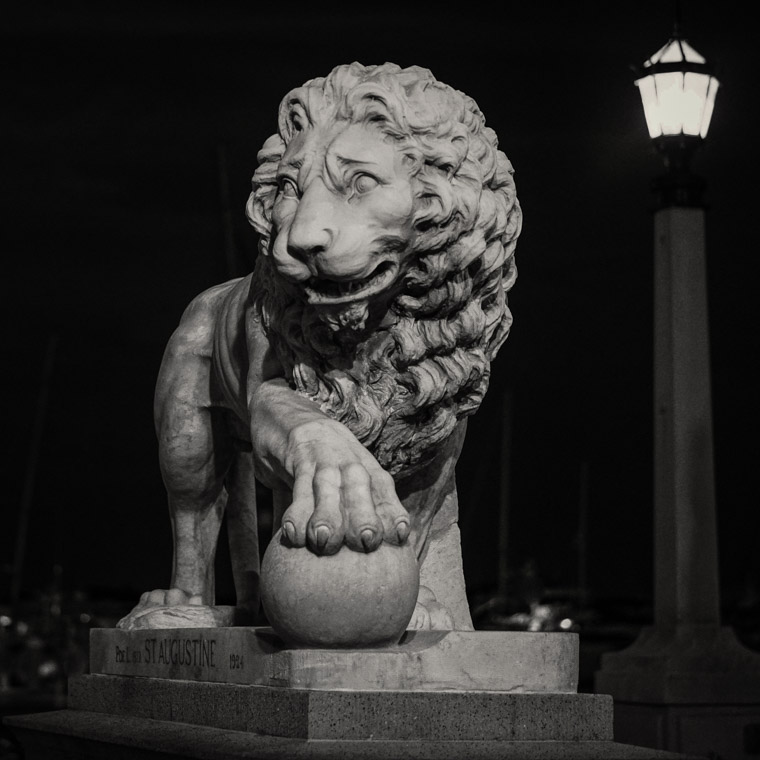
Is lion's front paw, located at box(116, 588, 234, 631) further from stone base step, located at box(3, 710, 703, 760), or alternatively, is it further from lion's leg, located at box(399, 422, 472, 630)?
lion's leg, located at box(399, 422, 472, 630)

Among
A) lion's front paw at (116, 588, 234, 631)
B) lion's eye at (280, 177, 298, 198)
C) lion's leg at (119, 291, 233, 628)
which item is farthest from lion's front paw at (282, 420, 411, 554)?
lion's leg at (119, 291, 233, 628)

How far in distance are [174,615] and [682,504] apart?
5837 millimetres

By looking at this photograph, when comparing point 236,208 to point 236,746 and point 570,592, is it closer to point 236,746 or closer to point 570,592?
point 570,592

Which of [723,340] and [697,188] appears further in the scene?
[723,340]

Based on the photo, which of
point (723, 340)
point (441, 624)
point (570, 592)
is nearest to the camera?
point (441, 624)

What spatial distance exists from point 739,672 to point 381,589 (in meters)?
7.01

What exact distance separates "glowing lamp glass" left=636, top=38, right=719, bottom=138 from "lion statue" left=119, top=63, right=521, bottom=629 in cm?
573

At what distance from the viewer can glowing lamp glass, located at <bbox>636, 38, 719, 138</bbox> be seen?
1040cm

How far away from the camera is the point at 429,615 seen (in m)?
4.86

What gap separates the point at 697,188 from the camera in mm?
11211

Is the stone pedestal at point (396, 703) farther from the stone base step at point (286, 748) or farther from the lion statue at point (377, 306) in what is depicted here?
the lion statue at point (377, 306)

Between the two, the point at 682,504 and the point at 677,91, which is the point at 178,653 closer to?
the point at 682,504

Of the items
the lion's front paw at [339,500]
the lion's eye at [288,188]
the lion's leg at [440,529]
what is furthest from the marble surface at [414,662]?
the lion's eye at [288,188]

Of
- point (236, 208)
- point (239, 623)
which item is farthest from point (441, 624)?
point (236, 208)
